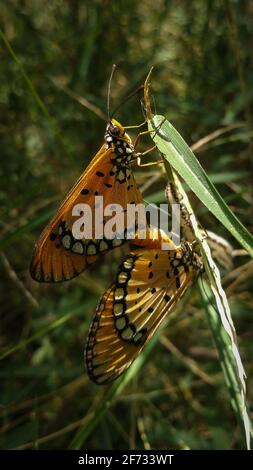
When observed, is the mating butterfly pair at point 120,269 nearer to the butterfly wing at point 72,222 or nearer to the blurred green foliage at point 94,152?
the butterfly wing at point 72,222

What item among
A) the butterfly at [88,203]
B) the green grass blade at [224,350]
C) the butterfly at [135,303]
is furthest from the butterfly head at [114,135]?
the green grass blade at [224,350]

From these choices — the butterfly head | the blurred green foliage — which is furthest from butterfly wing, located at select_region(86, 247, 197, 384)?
the blurred green foliage

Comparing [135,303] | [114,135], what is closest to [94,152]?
[114,135]

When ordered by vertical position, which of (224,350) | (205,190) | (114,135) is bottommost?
(224,350)

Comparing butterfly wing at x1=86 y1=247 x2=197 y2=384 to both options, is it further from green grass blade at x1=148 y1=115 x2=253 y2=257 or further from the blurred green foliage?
the blurred green foliage

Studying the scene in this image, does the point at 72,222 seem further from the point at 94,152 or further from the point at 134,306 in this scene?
the point at 94,152

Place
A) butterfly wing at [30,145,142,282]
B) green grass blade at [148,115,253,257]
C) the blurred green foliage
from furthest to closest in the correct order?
the blurred green foliage → butterfly wing at [30,145,142,282] → green grass blade at [148,115,253,257]

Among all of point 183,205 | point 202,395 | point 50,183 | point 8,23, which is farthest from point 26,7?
point 202,395
